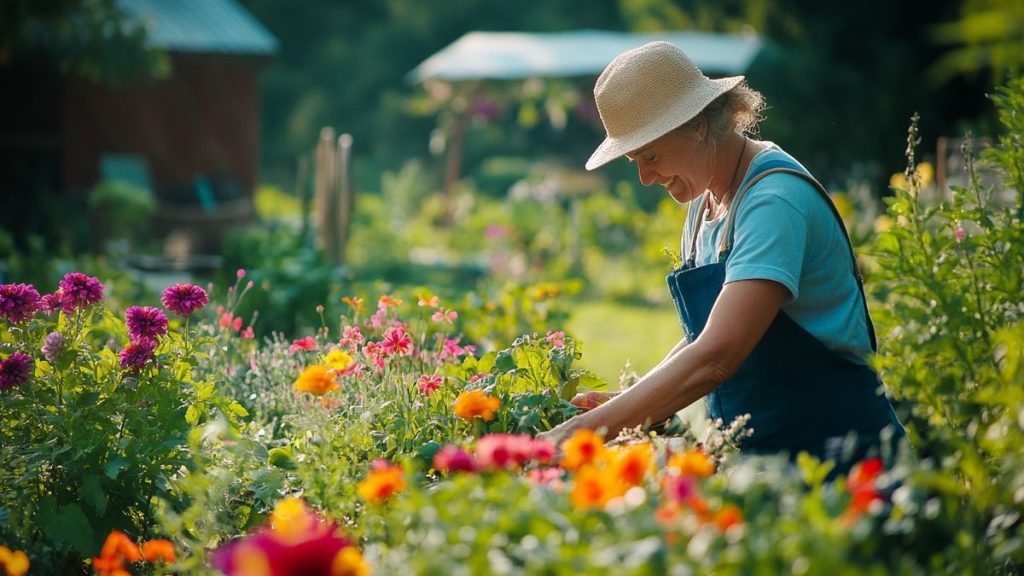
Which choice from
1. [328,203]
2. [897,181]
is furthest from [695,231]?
[328,203]

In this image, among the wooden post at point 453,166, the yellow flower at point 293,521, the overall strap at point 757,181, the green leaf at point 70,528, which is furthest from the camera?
the wooden post at point 453,166

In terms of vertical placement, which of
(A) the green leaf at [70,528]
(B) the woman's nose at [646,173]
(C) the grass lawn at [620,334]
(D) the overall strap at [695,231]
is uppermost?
(B) the woman's nose at [646,173]

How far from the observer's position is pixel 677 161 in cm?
275

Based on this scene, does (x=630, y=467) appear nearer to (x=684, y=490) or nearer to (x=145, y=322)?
(x=684, y=490)

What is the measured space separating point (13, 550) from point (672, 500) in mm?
1685

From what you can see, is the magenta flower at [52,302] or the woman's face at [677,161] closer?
the woman's face at [677,161]

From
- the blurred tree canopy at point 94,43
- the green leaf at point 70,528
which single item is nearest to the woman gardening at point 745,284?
the green leaf at point 70,528

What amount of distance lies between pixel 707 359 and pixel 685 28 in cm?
2228

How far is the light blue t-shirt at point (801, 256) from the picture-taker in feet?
7.97

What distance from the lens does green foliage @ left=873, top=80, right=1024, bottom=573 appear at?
1839mm

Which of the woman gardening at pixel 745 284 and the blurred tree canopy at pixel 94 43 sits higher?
the blurred tree canopy at pixel 94 43

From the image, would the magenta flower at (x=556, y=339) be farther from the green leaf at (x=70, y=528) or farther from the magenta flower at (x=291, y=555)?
the magenta flower at (x=291, y=555)

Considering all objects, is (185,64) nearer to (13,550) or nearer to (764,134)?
(764,134)

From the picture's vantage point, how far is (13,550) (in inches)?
104
